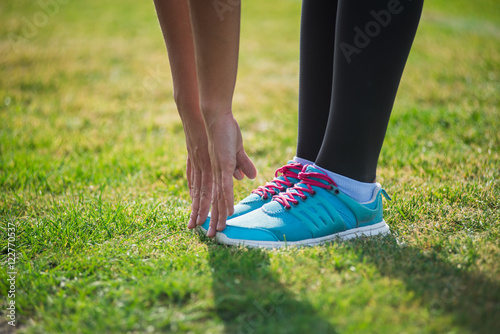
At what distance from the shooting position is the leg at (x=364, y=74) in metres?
1.62

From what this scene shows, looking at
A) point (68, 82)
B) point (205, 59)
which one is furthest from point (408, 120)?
point (68, 82)

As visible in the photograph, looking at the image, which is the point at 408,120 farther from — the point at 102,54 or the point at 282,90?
the point at 102,54

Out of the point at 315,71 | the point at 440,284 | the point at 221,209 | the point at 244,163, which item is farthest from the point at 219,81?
the point at 440,284

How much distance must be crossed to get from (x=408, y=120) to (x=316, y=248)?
2310mm

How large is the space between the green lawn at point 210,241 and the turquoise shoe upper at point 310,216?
0.27 feet

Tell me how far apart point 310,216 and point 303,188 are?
0.12m

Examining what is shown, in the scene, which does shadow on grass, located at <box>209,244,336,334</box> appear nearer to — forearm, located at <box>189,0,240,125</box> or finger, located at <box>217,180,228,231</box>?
finger, located at <box>217,180,228,231</box>

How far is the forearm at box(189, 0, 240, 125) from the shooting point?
4.83 feet

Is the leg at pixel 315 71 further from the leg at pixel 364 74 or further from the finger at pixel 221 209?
the finger at pixel 221 209

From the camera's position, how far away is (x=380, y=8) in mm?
1597

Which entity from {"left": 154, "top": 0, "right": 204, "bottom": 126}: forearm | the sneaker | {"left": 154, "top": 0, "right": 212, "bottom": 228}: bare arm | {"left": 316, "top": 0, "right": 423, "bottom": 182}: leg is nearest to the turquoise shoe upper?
the sneaker

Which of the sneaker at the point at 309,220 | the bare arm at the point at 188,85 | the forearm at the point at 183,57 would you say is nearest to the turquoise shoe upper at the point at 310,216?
the sneaker at the point at 309,220

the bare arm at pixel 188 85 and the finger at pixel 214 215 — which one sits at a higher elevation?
the bare arm at pixel 188 85

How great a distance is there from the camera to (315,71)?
6.46 feet
